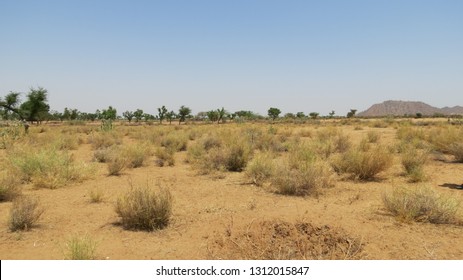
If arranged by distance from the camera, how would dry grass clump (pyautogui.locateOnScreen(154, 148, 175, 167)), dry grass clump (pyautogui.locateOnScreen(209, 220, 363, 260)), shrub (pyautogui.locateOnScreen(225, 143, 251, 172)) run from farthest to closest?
dry grass clump (pyautogui.locateOnScreen(154, 148, 175, 167)), shrub (pyautogui.locateOnScreen(225, 143, 251, 172)), dry grass clump (pyautogui.locateOnScreen(209, 220, 363, 260))

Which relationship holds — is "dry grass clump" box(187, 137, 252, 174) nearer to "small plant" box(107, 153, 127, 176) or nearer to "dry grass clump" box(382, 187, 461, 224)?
"small plant" box(107, 153, 127, 176)

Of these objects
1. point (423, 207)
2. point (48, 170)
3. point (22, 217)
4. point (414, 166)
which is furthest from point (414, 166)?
point (48, 170)

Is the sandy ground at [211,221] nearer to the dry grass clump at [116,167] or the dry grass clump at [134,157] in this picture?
the dry grass clump at [116,167]

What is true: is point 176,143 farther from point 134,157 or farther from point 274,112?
point 274,112

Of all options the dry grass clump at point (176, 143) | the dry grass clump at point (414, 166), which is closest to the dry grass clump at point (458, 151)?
the dry grass clump at point (414, 166)

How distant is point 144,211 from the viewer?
6.30 meters

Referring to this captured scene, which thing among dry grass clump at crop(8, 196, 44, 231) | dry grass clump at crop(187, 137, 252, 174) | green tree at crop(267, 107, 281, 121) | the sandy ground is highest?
green tree at crop(267, 107, 281, 121)

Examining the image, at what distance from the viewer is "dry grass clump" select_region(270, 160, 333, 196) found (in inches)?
337

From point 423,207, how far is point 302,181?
2783mm

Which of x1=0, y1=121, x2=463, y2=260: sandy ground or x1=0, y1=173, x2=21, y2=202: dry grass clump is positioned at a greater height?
x1=0, y1=173, x2=21, y2=202: dry grass clump

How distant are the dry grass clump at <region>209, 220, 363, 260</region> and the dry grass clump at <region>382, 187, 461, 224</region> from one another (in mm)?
1583

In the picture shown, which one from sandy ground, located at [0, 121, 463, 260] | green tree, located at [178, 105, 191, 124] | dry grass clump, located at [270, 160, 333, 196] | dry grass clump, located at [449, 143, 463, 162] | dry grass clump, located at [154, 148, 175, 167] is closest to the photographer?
sandy ground, located at [0, 121, 463, 260]

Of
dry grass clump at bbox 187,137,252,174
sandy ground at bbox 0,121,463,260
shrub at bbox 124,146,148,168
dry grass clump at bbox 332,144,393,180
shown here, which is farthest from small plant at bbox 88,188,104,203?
dry grass clump at bbox 332,144,393,180
